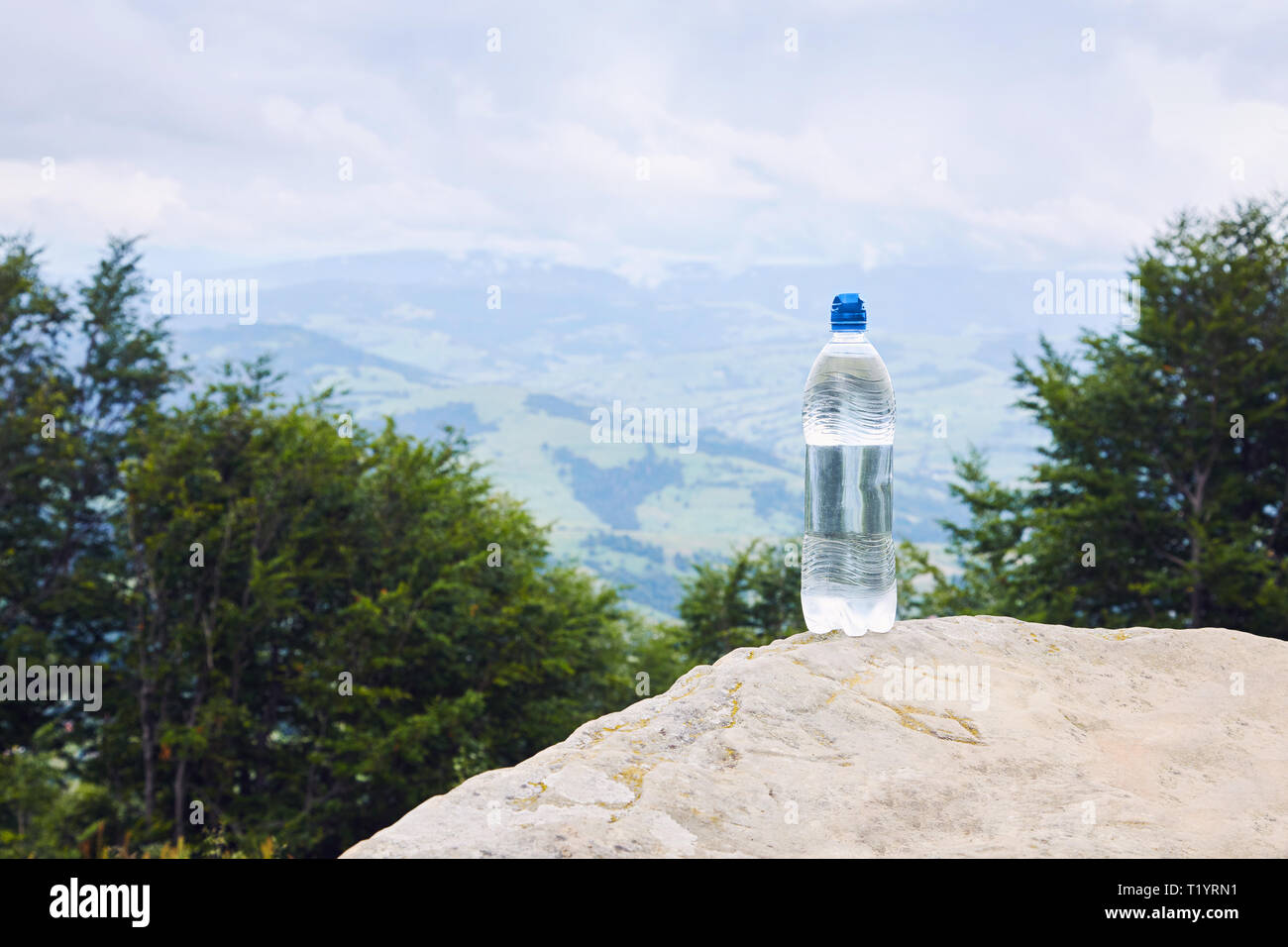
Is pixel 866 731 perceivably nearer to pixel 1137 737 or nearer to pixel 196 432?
pixel 1137 737

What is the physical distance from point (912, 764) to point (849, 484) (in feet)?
6.46

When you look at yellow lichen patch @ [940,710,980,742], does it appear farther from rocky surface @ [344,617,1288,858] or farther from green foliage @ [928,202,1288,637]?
green foliage @ [928,202,1288,637]

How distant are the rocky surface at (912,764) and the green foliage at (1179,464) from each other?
53.5 ft

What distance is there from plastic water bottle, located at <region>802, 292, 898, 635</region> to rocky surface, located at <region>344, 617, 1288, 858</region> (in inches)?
11.1

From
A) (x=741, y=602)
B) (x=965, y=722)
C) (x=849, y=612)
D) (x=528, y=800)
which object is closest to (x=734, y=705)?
(x=965, y=722)

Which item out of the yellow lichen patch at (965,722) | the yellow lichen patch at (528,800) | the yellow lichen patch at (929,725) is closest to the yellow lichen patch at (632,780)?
the yellow lichen patch at (528,800)

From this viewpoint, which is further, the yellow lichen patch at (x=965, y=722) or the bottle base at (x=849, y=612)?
the bottle base at (x=849, y=612)

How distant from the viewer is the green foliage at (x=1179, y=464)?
1909 cm

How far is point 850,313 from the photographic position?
12.8ft

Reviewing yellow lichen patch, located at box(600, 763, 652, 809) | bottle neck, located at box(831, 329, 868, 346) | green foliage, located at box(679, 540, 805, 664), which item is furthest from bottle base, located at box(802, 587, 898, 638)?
green foliage, located at box(679, 540, 805, 664)

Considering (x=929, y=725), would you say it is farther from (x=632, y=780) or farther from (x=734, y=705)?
(x=632, y=780)

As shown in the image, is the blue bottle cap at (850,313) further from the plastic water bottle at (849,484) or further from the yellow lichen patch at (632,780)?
the yellow lichen patch at (632,780)

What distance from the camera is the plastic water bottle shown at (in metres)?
4.18

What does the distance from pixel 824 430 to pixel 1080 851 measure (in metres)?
2.48
